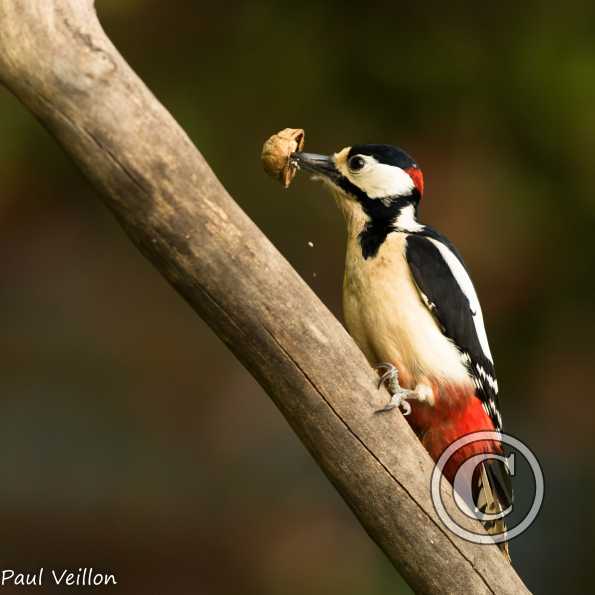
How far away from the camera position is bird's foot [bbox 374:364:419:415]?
1.92 meters

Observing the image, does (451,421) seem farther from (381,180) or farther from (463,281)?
(381,180)

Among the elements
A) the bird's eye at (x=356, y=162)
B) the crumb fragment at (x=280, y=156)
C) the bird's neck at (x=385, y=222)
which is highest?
the crumb fragment at (x=280, y=156)

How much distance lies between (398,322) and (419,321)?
5 centimetres

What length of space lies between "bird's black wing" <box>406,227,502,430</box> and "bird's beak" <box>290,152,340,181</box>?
0.25 metres

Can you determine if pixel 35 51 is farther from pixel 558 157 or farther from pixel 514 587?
pixel 558 157

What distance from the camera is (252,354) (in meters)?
1.80

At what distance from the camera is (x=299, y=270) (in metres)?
4.77

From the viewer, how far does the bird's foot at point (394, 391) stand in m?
1.92

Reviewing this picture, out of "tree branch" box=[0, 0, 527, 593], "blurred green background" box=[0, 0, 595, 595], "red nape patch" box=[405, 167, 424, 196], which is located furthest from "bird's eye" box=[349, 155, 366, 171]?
"blurred green background" box=[0, 0, 595, 595]

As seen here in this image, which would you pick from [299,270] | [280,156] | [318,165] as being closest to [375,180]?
[318,165]

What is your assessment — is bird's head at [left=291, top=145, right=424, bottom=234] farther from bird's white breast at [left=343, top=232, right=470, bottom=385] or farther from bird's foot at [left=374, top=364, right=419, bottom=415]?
bird's foot at [left=374, top=364, right=419, bottom=415]

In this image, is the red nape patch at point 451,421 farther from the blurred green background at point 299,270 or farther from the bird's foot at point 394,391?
the blurred green background at point 299,270

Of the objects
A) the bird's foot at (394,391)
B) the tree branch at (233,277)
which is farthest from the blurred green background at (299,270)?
the tree branch at (233,277)

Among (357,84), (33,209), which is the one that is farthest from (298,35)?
(33,209)
